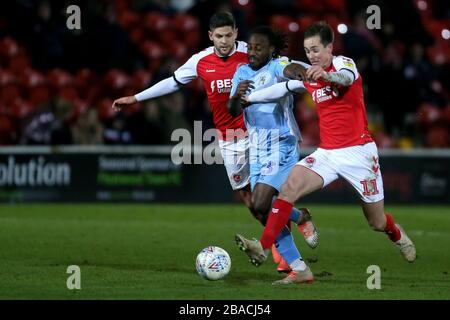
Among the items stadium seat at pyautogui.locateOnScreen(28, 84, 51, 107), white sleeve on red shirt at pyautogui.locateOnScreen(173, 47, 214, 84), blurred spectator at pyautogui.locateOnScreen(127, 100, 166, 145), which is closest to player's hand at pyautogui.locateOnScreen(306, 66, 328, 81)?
white sleeve on red shirt at pyautogui.locateOnScreen(173, 47, 214, 84)

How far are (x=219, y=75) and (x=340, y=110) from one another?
5.43ft

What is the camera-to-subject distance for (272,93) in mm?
8891

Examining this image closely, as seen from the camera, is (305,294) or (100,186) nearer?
(305,294)

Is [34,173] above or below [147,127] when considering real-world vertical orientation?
below

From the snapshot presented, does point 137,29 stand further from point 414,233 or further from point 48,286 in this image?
point 48,286

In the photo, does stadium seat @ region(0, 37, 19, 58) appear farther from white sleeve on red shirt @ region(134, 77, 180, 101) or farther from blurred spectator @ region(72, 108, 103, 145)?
white sleeve on red shirt @ region(134, 77, 180, 101)

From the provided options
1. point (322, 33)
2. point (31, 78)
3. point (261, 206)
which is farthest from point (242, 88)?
point (31, 78)

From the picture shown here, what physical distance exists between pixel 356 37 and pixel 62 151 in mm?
6128

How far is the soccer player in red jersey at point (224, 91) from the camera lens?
990cm

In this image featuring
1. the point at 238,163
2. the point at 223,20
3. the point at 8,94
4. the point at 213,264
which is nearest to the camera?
the point at 213,264

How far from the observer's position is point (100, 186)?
16938mm

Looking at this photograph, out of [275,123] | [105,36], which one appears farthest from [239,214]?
[275,123]

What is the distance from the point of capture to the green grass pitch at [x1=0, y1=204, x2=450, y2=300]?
8.09 metres

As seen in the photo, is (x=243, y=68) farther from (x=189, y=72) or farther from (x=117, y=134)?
(x=117, y=134)
